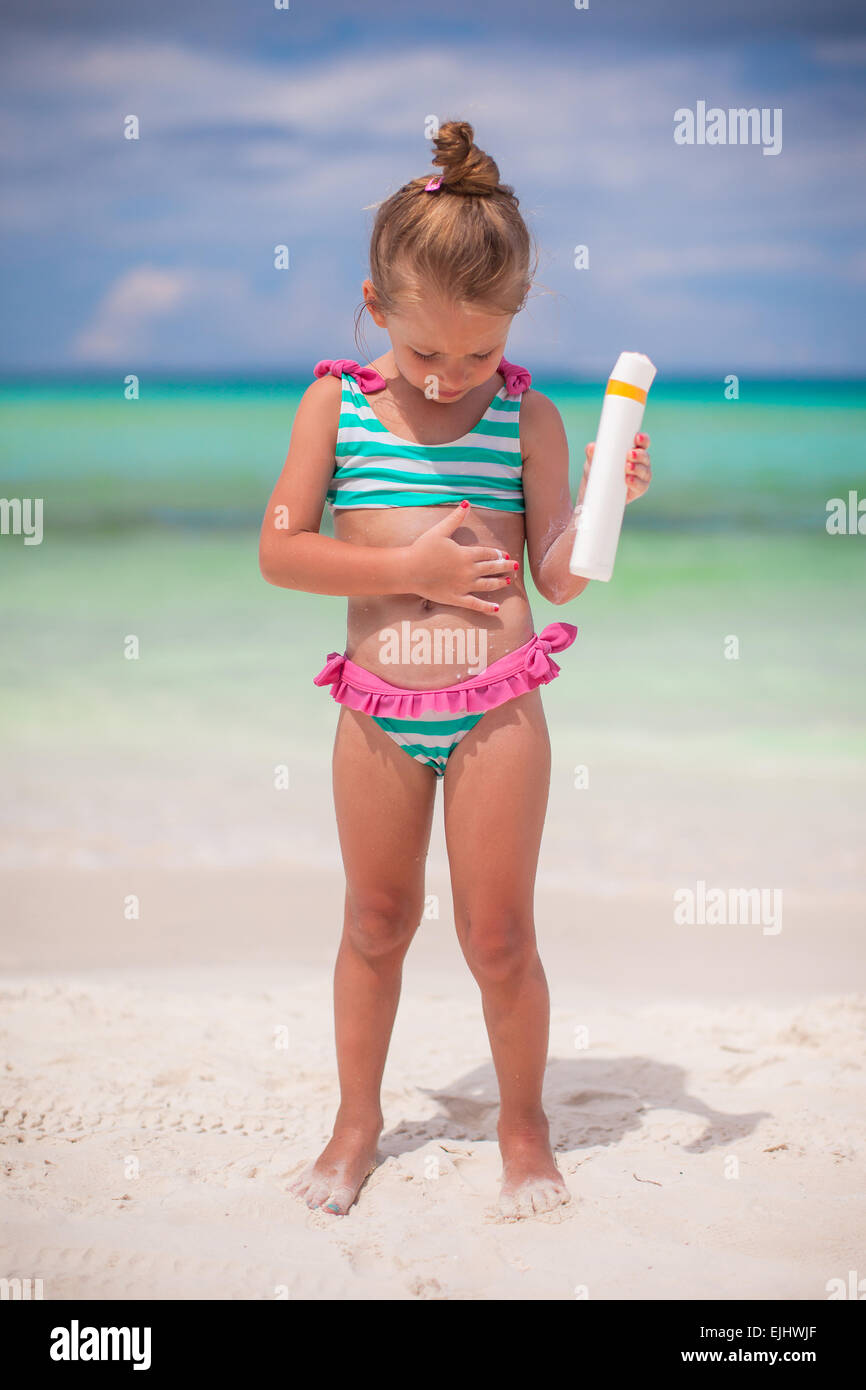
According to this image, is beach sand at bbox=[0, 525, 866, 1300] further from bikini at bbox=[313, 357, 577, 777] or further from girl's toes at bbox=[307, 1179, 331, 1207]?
bikini at bbox=[313, 357, 577, 777]

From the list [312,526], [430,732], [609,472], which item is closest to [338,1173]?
[430,732]

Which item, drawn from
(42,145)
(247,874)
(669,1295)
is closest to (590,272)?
(42,145)

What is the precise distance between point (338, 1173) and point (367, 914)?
335 millimetres

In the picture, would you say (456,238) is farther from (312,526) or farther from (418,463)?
(312,526)

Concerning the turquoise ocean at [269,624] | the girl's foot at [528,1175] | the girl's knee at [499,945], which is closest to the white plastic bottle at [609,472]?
the girl's knee at [499,945]

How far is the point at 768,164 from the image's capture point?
25.9 ft

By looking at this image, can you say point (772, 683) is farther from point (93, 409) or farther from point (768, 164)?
point (93, 409)

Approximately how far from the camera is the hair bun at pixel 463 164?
1.40 metres

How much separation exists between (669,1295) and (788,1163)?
388mm

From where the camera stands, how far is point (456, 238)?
137cm

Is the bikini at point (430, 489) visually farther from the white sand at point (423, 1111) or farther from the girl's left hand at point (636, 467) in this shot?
the white sand at point (423, 1111)

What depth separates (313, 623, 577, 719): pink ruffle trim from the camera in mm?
1478

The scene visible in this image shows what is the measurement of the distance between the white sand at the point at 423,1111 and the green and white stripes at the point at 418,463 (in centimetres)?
87

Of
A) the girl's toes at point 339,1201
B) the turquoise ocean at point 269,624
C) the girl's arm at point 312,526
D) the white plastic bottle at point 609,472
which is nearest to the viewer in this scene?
the white plastic bottle at point 609,472
